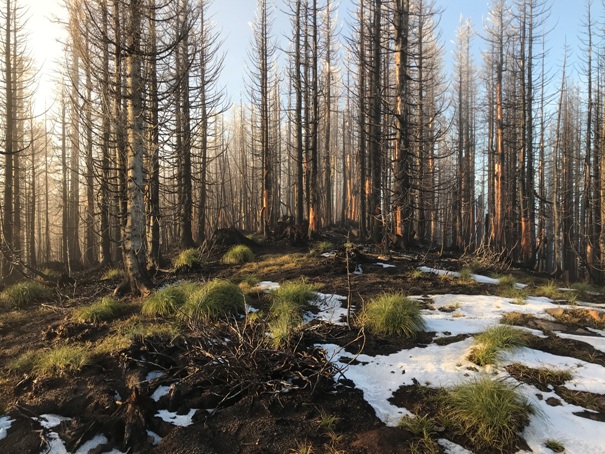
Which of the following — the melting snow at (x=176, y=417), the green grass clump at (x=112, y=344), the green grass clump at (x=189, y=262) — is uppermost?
the green grass clump at (x=189, y=262)

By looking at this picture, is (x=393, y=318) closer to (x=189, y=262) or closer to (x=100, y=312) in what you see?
(x=100, y=312)

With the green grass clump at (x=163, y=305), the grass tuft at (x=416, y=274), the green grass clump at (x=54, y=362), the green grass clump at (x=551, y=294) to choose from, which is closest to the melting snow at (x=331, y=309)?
the green grass clump at (x=163, y=305)

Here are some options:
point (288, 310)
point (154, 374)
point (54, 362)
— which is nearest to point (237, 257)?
point (288, 310)

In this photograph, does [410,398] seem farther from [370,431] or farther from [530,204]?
[530,204]

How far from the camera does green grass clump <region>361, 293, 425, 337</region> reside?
4.51 m

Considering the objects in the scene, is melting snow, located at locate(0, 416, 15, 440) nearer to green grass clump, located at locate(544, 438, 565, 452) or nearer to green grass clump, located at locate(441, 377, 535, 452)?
green grass clump, located at locate(441, 377, 535, 452)

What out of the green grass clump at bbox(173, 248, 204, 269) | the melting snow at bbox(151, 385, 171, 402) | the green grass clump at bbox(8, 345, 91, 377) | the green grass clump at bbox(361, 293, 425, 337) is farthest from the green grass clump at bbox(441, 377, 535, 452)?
the green grass clump at bbox(173, 248, 204, 269)

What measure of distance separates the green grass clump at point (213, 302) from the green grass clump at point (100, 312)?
4.34 ft

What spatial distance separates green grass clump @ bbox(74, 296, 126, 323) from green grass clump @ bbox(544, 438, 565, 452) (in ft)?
19.4

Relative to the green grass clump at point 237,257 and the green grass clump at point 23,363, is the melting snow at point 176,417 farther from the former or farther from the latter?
the green grass clump at point 237,257

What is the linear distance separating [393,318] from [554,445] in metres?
2.18

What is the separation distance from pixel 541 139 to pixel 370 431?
75.1 ft

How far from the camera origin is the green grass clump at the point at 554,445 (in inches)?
97.6

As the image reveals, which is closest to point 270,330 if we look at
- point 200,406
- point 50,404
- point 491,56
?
point 200,406
